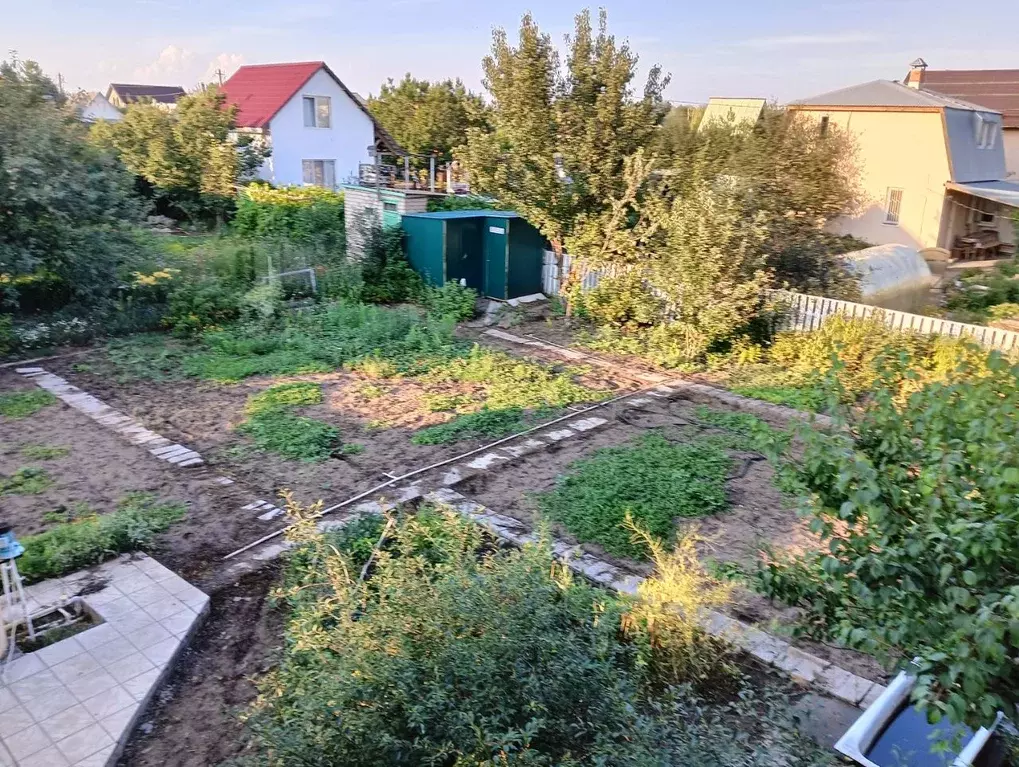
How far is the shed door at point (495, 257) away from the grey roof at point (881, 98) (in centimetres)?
1279

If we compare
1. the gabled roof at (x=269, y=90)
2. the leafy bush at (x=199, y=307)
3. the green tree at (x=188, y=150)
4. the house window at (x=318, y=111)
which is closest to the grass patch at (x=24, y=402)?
the leafy bush at (x=199, y=307)

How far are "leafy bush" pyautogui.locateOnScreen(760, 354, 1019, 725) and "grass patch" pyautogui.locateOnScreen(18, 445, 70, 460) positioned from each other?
7209mm

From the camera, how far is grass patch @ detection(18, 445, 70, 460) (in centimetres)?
723

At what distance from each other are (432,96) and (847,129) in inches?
740

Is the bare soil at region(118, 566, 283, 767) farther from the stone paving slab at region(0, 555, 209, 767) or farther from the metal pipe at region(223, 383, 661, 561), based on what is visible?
the metal pipe at region(223, 383, 661, 561)

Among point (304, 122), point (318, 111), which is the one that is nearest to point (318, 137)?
point (304, 122)

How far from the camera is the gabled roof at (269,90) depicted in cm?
2709

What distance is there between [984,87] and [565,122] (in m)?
24.3

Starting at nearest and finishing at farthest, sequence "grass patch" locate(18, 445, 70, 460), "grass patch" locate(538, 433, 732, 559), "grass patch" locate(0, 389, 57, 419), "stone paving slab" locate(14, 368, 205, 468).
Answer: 1. "grass patch" locate(538, 433, 732, 559)
2. "grass patch" locate(18, 445, 70, 460)
3. "stone paving slab" locate(14, 368, 205, 468)
4. "grass patch" locate(0, 389, 57, 419)

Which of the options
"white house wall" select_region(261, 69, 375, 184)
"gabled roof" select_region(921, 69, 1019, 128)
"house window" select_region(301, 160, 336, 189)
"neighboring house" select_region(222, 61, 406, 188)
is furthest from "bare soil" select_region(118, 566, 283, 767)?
"gabled roof" select_region(921, 69, 1019, 128)

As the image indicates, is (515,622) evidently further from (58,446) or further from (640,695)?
(58,446)

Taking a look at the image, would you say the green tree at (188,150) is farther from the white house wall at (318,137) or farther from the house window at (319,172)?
the house window at (319,172)

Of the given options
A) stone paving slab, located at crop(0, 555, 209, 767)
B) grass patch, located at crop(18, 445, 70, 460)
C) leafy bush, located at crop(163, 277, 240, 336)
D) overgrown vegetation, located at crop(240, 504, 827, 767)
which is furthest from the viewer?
leafy bush, located at crop(163, 277, 240, 336)

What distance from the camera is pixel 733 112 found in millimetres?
19984
